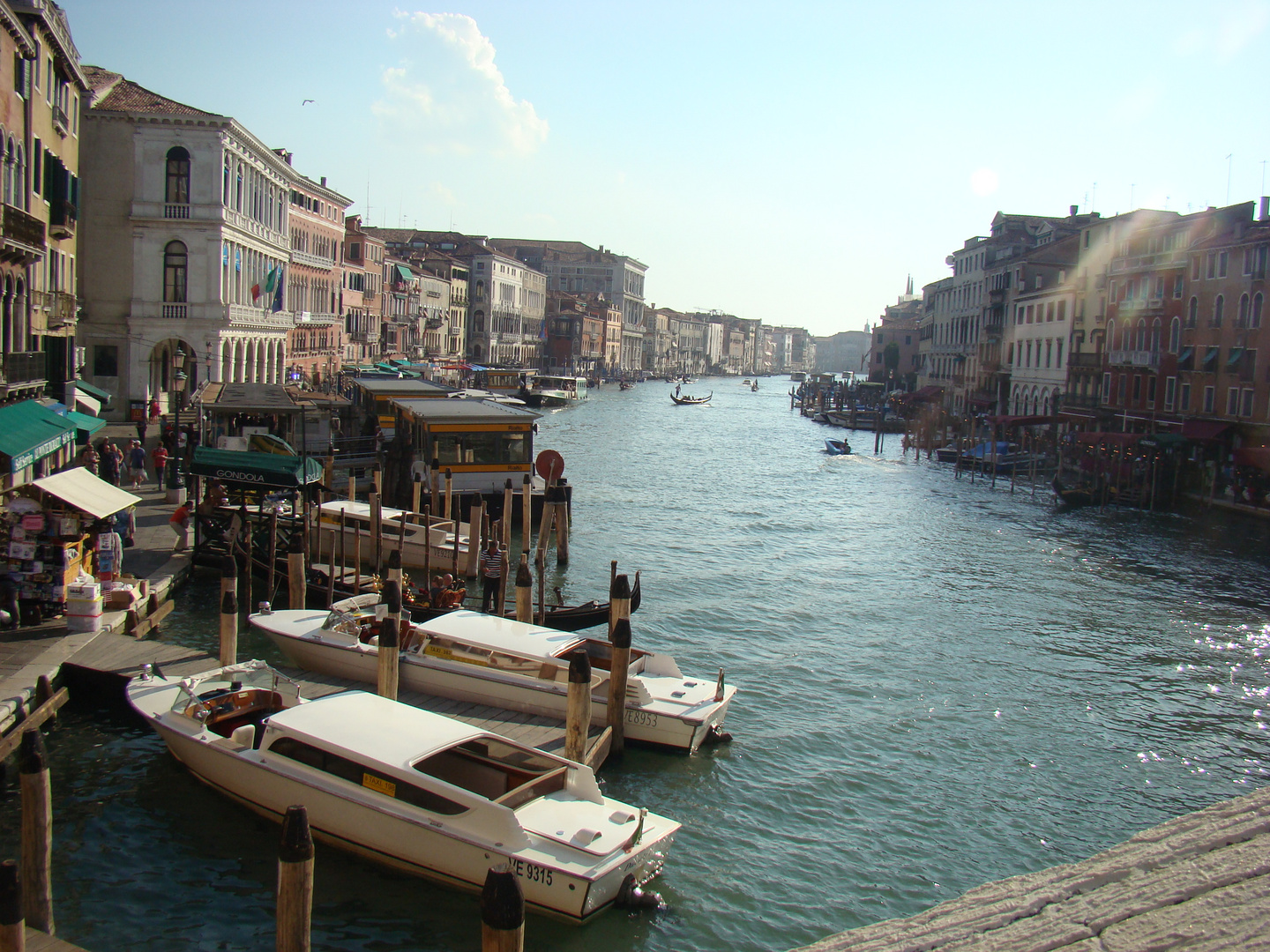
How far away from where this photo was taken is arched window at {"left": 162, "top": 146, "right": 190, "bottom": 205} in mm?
31844

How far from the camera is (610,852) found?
7.51 m

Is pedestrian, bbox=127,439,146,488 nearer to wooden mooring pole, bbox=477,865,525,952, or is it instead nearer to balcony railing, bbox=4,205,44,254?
balcony railing, bbox=4,205,44,254

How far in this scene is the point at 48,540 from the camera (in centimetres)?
1154

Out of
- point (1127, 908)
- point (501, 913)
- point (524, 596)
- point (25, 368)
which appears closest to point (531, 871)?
point (501, 913)

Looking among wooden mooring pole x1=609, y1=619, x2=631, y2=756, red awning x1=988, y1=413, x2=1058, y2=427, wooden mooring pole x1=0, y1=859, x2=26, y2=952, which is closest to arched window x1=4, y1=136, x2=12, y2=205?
wooden mooring pole x1=609, y1=619, x2=631, y2=756

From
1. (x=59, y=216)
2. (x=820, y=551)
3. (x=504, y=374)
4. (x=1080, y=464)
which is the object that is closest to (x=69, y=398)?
(x=59, y=216)

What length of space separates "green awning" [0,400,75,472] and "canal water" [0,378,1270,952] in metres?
2.93

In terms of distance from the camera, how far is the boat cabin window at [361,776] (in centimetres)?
770

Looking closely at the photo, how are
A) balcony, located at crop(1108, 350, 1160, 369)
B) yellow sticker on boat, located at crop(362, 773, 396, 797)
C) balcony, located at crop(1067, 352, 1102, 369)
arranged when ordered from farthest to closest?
balcony, located at crop(1067, 352, 1102, 369), balcony, located at crop(1108, 350, 1160, 369), yellow sticker on boat, located at crop(362, 773, 396, 797)

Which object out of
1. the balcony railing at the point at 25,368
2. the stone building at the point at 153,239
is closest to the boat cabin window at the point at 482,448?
the balcony railing at the point at 25,368

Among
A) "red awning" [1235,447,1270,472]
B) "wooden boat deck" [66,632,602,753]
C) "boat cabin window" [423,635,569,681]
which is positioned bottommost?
"wooden boat deck" [66,632,602,753]

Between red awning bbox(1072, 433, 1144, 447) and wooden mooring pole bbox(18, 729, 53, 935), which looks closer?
wooden mooring pole bbox(18, 729, 53, 935)

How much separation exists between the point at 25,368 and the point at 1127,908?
18094 millimetres

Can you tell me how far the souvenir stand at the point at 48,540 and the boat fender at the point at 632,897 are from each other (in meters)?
7.34
